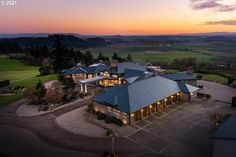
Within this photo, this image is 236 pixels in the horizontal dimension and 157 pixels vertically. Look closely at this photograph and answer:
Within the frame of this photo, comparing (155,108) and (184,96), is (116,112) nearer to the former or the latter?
(155,108)

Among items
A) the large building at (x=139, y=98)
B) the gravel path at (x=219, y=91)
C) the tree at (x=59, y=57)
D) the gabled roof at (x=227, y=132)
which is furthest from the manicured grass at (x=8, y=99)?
the gravel path at (x=219, y=91)

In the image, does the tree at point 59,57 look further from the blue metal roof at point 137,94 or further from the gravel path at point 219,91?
the gravel path at point 219,91

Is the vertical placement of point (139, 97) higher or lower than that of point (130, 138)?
higher

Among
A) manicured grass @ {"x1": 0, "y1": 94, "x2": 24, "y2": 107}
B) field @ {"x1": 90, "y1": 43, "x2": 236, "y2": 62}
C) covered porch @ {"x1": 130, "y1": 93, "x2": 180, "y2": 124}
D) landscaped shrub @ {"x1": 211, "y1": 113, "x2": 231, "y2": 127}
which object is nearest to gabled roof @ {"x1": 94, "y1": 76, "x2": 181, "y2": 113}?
covered porch @ {"x1": 130, "y1": 93, "x2": 180, "y2": 124}

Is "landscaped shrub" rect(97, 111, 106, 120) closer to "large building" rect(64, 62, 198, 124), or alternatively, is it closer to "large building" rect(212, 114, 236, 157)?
"large building" rect(64, 62, 198, 124)

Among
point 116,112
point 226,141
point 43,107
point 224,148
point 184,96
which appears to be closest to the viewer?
point 226,141

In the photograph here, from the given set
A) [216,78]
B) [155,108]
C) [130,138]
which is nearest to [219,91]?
[216,78]

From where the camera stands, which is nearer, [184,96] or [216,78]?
[184,96]
